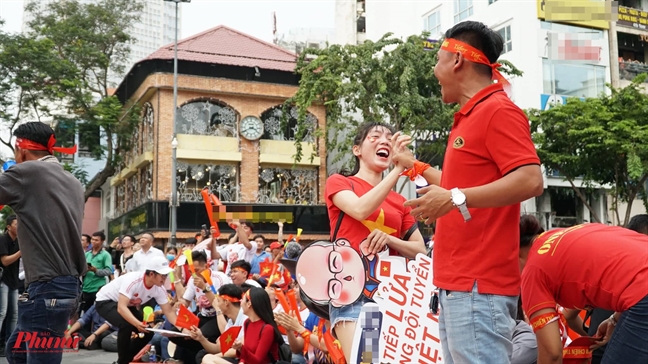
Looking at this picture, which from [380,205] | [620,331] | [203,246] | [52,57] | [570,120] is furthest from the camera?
[52,57]

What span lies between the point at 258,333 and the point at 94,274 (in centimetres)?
739

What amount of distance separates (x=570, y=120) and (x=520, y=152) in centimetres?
2230

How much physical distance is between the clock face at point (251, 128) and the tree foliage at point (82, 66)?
5.14 metres

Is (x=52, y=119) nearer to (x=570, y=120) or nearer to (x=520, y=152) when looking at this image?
(x=570, y=120)

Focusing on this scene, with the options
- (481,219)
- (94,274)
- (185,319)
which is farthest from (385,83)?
(481,219)

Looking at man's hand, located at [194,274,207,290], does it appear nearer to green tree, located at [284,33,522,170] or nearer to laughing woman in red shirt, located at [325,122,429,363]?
laughing woman in red shirt, located at [325,122,429,363]

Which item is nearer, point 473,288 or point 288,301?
point 473,288

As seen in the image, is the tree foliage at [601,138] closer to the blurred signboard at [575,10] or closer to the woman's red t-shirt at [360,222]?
the blurred signboard at [575,10]

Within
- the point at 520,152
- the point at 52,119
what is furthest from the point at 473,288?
the point at 52,119

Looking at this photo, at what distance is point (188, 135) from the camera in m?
29.5

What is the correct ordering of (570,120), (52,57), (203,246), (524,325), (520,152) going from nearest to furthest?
1. (520,152)
2. (524,325)
3. (203,246)
4. (570,120)
5. (52,57)

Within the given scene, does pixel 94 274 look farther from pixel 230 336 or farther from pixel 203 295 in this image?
pixel 230 336

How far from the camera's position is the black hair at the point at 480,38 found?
2.85 meters

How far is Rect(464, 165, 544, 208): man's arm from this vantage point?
8.39ft
